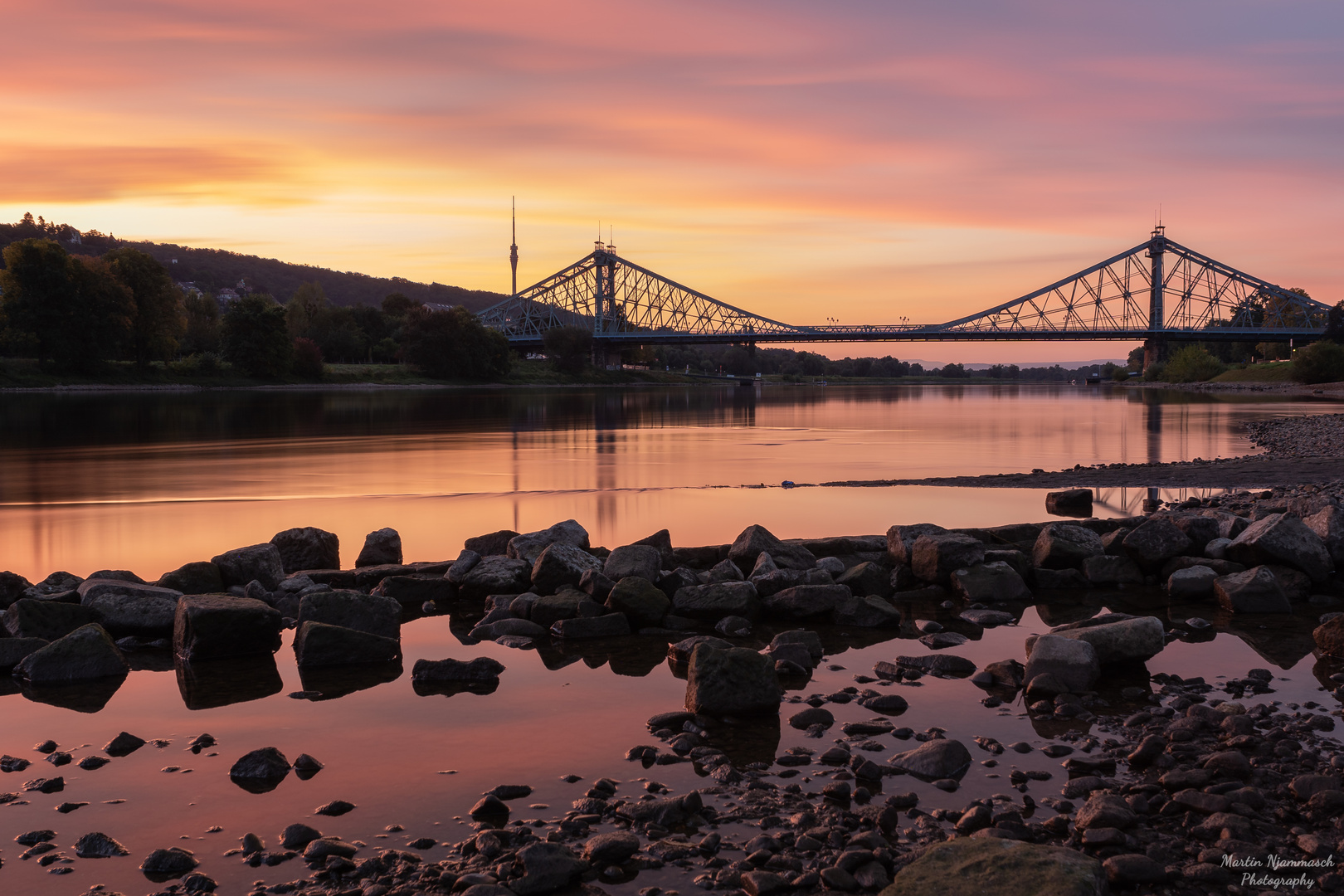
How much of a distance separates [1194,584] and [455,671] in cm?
732

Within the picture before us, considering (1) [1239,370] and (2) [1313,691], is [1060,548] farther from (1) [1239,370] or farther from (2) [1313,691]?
(1) [1239,370]

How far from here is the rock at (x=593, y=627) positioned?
8.70m

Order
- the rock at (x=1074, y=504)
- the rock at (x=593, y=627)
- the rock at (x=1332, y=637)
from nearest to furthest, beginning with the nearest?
the rock at (x=1332, y=637), the rock at (x=593, y=627), the rock at (x=1074, y=504)

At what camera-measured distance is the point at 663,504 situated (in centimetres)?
1758

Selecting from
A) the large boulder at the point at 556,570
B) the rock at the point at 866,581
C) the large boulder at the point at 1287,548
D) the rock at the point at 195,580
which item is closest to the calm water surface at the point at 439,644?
the rock at the point at 866,581

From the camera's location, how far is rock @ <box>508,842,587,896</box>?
430cm

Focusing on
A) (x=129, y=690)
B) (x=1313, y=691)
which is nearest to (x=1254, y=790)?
(x=1313, y=691)

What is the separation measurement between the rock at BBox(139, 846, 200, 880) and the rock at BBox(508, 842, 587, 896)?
4.95ft

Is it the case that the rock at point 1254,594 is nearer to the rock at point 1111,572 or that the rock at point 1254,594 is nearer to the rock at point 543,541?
the rock at point 1111,572

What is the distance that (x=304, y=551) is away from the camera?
1105 centimetres

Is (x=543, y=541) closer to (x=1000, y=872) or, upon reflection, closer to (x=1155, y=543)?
(x=1155, y=543)

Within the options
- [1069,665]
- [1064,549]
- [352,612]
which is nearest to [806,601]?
[1069,665]

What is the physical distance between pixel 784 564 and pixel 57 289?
281 feet

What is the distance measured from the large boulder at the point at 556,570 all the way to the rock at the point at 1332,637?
607 cm
